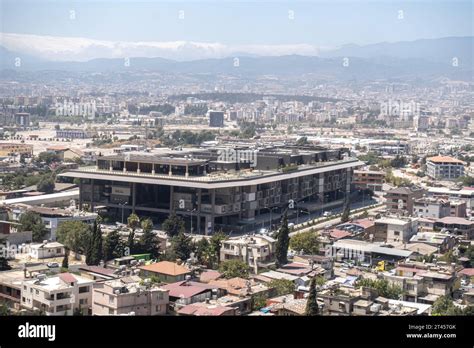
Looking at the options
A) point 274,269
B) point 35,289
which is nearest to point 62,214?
point 274,269

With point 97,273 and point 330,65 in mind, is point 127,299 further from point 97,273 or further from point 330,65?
point 330,65

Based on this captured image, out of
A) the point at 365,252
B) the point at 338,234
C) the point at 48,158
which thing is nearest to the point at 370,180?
the point at 338,234

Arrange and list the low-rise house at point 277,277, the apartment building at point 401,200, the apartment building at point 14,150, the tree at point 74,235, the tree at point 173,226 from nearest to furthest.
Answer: the low-rise house at point 277,277
the tree at point 74,235
the tree at point 173,226
the apartment building at point 401,200
the apartment building at point 14,150

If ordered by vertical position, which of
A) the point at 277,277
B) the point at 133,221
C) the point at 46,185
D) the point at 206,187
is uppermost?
the point at 206,187

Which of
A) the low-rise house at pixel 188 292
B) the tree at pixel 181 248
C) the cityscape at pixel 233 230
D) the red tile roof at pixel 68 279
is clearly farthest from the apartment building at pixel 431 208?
the red tile roof at pixel 68 279

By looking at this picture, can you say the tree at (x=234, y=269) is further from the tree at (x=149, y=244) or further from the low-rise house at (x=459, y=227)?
the low-rise house at (x=459, y=227)
